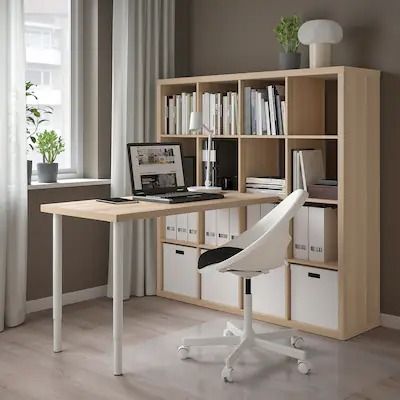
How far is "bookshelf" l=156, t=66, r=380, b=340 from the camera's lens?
13.5ft

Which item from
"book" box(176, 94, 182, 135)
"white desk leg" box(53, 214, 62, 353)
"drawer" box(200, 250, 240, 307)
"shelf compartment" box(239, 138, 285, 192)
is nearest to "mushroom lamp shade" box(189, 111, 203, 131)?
"shelf compartment" box(239, 138, 285, 192)

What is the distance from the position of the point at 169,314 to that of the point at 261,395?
4.81 feet

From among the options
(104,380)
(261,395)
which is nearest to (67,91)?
(104,380)

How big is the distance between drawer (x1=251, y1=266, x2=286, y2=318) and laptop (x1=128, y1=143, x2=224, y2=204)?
62 cm

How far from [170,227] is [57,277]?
4.35 ft

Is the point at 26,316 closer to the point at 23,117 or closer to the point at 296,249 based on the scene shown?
the point at 23,117

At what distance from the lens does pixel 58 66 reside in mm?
5070

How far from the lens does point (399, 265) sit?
171 inches

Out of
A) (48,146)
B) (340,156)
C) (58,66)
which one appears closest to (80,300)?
(48,146)

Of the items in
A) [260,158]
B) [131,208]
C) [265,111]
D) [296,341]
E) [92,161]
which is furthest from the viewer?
[92,161]

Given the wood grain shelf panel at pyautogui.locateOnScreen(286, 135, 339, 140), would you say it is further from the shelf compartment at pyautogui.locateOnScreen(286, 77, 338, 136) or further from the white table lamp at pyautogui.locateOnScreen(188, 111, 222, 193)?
the white table lamp at pyautogui.locateOnScreen(188, 111, 222, 193)

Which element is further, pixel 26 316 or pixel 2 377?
pixel 26 316

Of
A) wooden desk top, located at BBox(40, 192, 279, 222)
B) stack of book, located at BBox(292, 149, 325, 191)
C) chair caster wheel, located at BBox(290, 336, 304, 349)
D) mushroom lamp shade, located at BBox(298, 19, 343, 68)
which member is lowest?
chair caster wheel, located at BBox(290, 336, 304, 349)

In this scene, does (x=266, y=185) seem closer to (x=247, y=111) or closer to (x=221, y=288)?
(x=247, y=111)
